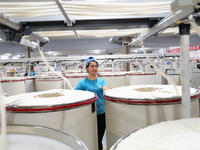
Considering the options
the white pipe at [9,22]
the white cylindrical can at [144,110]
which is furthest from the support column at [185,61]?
the white pipe at [9,22]

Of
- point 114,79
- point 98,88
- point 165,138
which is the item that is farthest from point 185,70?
point 114,79

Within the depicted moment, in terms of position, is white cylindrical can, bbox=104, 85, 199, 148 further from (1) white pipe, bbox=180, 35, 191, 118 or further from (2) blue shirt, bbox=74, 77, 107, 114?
(2) blue shirt, bbox=74, 77, 107, 114

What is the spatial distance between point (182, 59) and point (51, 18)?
3.83 feet

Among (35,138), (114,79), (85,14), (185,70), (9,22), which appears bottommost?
(35,138)

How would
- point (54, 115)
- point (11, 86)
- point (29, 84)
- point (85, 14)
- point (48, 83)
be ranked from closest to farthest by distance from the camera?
point (54, 115) → point (85, 14) → point (11, 86) → point (48, 83) → point (29, 84)

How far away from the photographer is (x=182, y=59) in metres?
0.94

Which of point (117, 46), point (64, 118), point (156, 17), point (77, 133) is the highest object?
point (117, 46)

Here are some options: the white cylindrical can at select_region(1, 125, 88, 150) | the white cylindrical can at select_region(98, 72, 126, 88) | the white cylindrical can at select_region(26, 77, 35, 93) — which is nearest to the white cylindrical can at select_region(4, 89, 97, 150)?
the white cylindrical can at select_region(1, 125, 88, 150)

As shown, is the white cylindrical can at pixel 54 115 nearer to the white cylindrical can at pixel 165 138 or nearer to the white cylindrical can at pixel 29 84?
the white cylindrical can at pixel 165 138

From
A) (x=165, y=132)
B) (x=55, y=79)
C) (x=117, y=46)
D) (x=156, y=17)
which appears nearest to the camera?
(x=165, y=132)

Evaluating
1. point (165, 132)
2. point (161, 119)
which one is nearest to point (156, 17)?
point (161, 119)

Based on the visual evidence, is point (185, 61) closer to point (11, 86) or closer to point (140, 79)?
point (140, 79)

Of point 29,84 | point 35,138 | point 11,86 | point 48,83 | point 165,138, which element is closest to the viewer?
point 165,138

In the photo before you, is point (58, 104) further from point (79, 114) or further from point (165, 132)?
point (165, 132)
